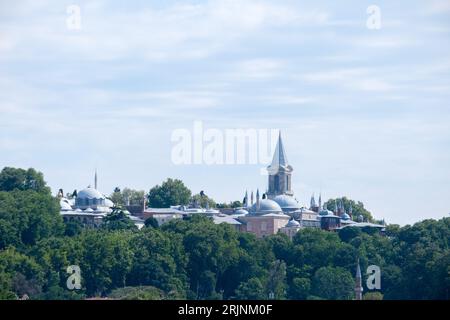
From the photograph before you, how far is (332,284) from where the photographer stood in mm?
104125

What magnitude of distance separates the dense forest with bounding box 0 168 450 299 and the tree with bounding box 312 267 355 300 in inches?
3.1

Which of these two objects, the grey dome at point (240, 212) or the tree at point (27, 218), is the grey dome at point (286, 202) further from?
the tree at point (27, 218)

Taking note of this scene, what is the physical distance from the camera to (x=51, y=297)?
9169cm

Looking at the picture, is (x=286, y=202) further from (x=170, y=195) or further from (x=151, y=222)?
(x=151, y=222)

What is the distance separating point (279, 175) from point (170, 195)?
10.2 metres

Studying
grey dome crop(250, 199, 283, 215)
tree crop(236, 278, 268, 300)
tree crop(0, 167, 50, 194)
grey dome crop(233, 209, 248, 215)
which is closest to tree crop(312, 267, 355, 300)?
tree crop(236, 278, 268, 300)

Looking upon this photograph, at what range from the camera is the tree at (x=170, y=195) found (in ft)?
543

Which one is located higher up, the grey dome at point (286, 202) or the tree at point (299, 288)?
the grey dome at point (286, 202)

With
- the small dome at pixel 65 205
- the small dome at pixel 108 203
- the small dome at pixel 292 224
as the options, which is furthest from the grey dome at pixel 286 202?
the small dome at pixel 65 205

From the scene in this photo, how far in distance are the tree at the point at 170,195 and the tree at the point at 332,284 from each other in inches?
Result: 2294

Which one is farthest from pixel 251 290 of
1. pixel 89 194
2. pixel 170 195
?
pixel 170 195

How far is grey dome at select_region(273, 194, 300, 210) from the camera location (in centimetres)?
16250
